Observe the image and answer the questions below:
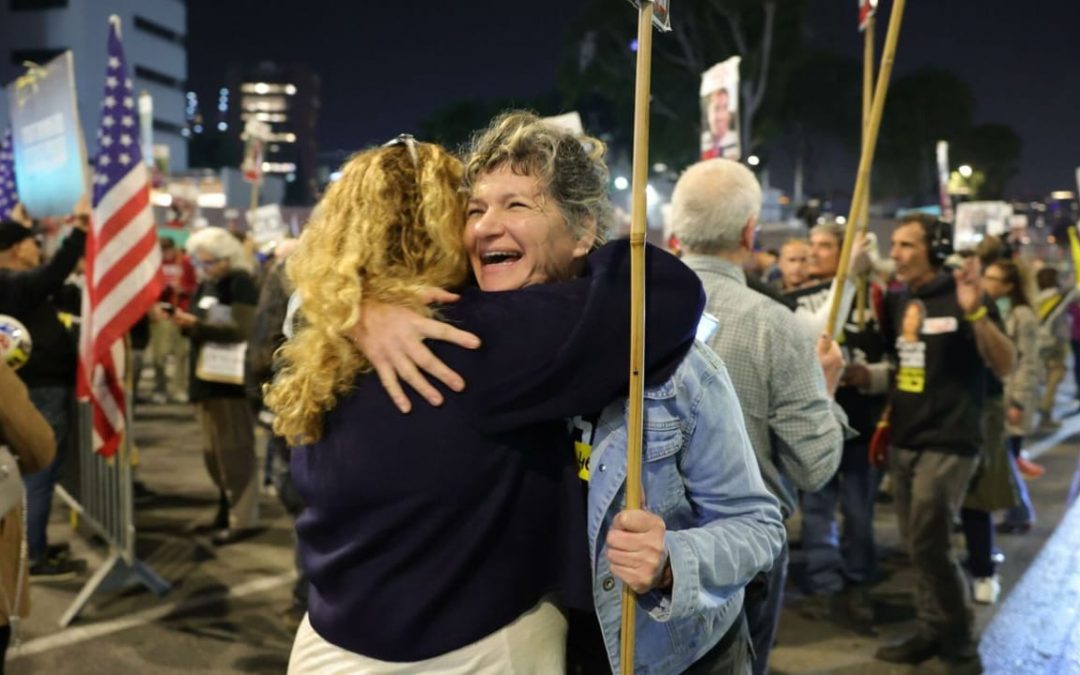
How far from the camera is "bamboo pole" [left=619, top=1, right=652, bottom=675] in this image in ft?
6.02

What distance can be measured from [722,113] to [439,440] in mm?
7342

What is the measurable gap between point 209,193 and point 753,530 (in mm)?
37073

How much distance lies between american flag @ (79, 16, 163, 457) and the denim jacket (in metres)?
4.68

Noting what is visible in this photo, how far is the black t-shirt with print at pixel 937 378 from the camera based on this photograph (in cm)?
537

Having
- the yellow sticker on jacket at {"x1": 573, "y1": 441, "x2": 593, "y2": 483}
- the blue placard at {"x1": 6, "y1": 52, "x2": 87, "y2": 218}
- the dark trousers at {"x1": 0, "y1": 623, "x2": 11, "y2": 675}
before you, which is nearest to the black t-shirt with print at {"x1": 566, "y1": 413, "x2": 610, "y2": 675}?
the yellow sticker on jacket at {"x1": 573, "y1": 441, "x2": 593, "y2": 483}

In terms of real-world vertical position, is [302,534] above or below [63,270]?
below

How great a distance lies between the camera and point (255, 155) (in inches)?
605

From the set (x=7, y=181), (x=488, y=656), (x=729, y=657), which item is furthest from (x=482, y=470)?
(x=7, y=181)

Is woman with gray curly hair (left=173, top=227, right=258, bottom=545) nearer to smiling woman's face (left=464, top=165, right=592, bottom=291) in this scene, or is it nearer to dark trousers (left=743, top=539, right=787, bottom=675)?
dark trousers (left=743, top=539, right=787, bottom=675)

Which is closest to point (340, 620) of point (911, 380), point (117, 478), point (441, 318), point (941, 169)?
point (441, 318)

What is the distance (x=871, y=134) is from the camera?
3381 mm

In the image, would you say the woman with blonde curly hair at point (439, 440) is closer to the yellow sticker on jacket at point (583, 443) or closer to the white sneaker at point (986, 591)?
the yellow sticker on jacket at point (583, 443)

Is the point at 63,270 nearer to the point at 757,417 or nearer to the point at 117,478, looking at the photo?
the point at 117,478

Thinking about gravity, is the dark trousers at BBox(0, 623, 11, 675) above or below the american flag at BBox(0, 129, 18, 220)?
below
